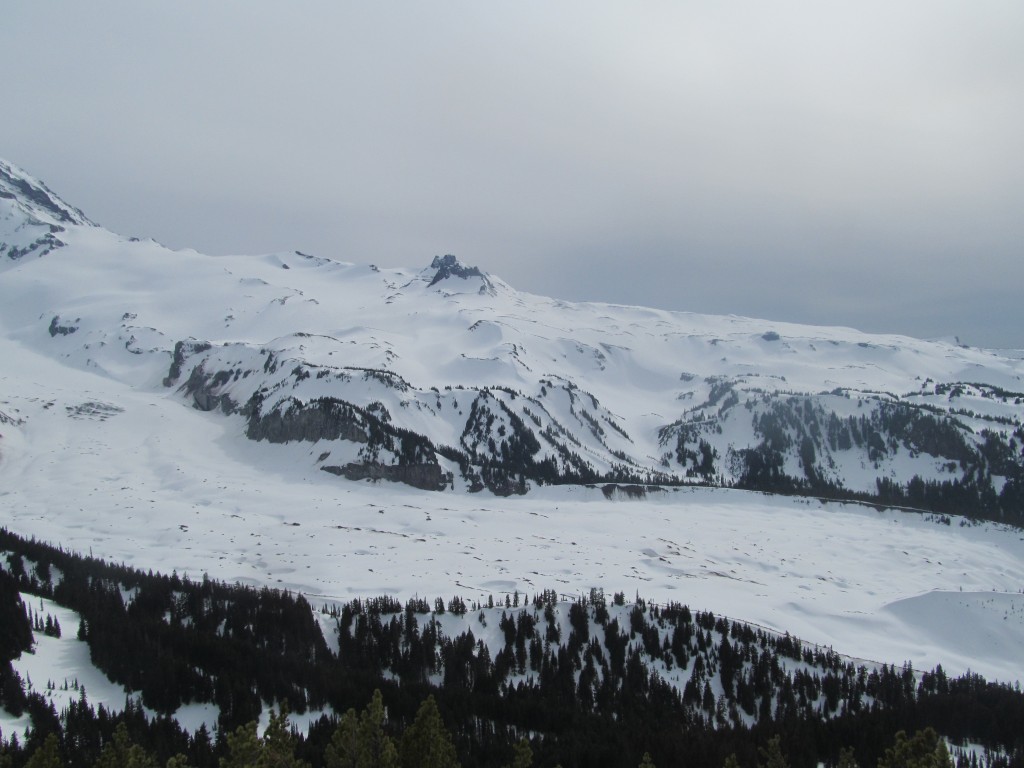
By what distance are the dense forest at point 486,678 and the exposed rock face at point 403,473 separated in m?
70.5

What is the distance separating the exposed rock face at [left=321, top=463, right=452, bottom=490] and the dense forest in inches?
2775

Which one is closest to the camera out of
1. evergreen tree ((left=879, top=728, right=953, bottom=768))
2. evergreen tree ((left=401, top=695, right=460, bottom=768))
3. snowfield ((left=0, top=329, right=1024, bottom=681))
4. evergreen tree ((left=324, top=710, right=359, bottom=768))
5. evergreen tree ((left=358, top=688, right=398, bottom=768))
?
evergreen tree ((left=879, top=728, right=953, bottom=768))

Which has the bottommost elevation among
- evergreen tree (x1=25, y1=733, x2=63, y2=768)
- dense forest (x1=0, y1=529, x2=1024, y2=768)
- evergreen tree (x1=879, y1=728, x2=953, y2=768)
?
dense forest (x1=0, y1=529, x2=1024, y2=768)

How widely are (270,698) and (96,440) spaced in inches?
4604

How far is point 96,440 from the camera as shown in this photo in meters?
146

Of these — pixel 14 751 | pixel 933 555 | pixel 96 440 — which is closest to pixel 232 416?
pixel 96 440

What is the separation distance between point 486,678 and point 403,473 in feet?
299

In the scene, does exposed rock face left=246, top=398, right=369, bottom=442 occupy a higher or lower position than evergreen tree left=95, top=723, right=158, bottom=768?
higher

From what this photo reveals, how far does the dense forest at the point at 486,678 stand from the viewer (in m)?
49.1

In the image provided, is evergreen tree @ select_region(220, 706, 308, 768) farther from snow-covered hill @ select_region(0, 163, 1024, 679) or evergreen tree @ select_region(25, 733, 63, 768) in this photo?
snow-covered hill @ select_region(0, 163, 1024, 679)

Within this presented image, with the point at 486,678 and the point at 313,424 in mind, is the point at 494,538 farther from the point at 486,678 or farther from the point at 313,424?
the point at 313,424

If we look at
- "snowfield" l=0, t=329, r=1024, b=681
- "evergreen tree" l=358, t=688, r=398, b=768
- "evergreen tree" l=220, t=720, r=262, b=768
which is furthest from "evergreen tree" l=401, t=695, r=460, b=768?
"snowfield" l=0, t=329, r=1024, b=681

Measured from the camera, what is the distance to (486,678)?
208 ft

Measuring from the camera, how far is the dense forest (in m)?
49.1
